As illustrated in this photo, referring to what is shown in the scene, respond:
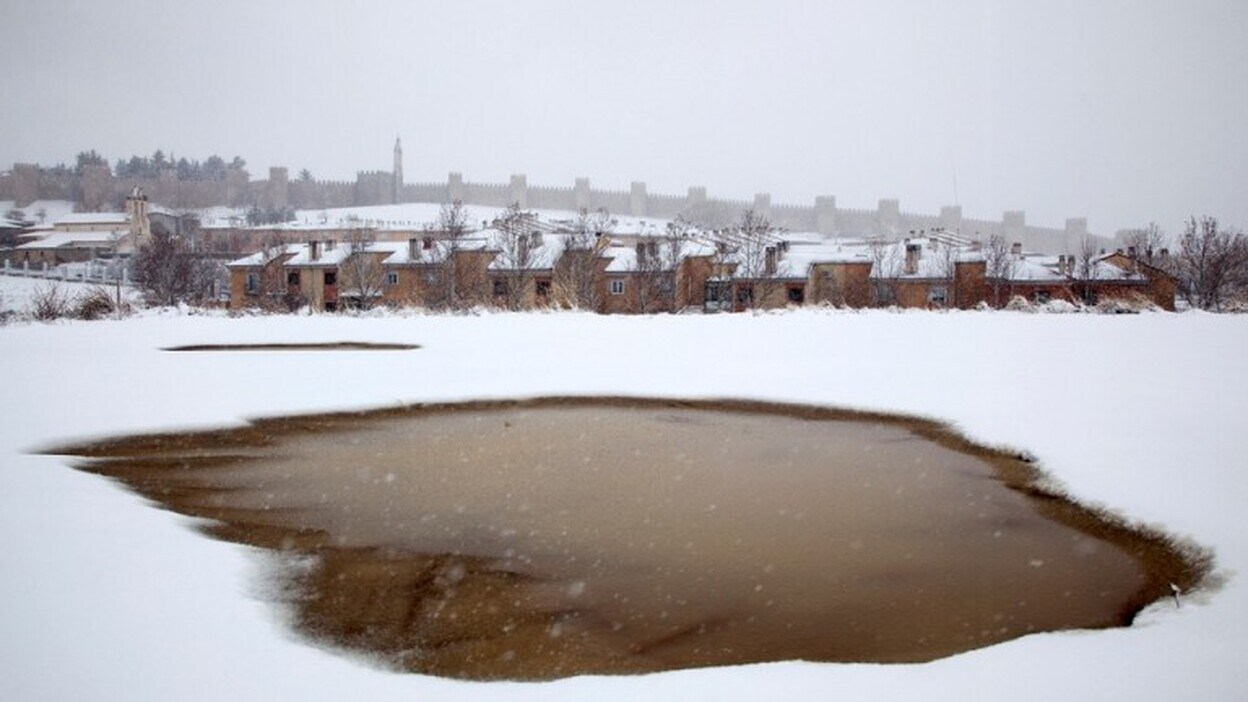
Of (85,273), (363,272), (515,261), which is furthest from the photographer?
(85,273)

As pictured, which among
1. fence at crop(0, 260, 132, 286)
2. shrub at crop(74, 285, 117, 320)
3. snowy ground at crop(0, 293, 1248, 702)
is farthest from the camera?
fence at crop(0, 260, 132, 286)

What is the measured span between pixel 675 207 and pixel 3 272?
2945 inches

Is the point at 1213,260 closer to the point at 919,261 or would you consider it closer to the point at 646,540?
the point at 919,261

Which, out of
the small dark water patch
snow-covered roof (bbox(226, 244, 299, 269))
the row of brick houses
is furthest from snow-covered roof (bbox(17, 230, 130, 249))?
the small dark water patch

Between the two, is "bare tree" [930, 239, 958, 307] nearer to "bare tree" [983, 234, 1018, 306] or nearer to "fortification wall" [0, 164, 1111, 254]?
"bare tree" [983, 234, 1018, 306]

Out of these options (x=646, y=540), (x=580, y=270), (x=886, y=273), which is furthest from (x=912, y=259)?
(x=646, y=540)

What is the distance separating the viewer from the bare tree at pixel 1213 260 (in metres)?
37.6

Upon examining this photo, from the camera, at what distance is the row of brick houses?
43938 mm

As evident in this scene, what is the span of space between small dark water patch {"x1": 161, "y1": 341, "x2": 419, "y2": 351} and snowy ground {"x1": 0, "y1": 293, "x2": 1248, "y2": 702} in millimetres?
548

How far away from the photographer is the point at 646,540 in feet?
19.5

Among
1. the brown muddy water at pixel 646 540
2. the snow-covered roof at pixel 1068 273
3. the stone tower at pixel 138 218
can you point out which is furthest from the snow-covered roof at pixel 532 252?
the stone tower at pixel 138 218

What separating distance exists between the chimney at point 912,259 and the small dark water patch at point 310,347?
118 ft

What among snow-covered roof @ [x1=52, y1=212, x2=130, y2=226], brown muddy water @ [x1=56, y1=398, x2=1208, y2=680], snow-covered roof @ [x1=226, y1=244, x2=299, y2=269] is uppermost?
snow-covered roof @ [x1=52, y1=212, x2=130, y2=226]

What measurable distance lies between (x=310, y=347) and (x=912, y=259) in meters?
37.4
